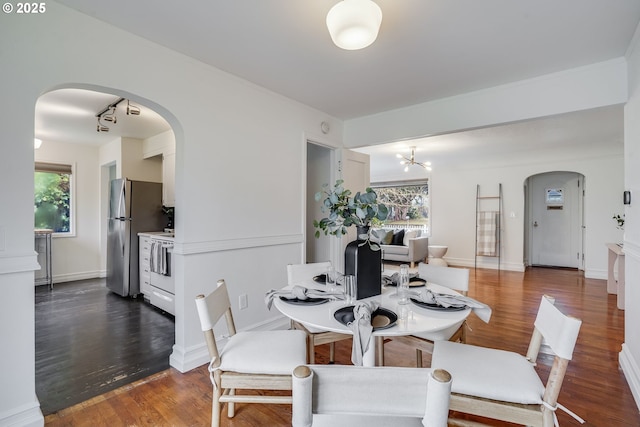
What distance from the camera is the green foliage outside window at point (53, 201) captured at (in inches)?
194

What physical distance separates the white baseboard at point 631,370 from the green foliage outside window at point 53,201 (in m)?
7.14

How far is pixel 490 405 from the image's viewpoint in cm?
121

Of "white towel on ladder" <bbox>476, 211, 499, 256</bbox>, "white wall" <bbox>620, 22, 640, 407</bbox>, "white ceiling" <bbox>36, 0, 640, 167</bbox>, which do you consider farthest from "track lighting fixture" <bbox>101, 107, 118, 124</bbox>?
"white towel on ladder" <bbox>476, 211, 499, 256</bbox>

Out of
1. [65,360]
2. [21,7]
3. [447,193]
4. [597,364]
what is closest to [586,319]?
[597,364]

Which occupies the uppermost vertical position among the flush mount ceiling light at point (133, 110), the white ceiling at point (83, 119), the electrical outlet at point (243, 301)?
the white ceiling at point (83, 119)

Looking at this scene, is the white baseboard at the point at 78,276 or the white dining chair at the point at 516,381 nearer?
the white dining chair at the point at 516,381

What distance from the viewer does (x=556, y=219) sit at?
6.77 m

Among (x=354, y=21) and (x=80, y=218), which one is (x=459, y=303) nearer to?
(x=354, y=21)

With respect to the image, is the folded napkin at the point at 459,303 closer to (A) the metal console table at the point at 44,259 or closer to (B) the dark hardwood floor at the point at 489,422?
(B) the dark hardwood floor at the point at 489,422

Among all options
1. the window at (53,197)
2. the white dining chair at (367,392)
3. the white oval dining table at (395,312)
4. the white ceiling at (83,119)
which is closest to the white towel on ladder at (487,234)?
the white oval dining table at (395,312)

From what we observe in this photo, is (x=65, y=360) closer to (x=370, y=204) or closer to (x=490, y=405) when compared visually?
(x=370, y=204)

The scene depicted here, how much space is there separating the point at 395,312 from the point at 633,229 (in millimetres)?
2027

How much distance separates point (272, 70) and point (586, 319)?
4308 mm

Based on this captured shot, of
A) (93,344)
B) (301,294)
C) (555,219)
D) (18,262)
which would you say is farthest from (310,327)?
(555,219)
